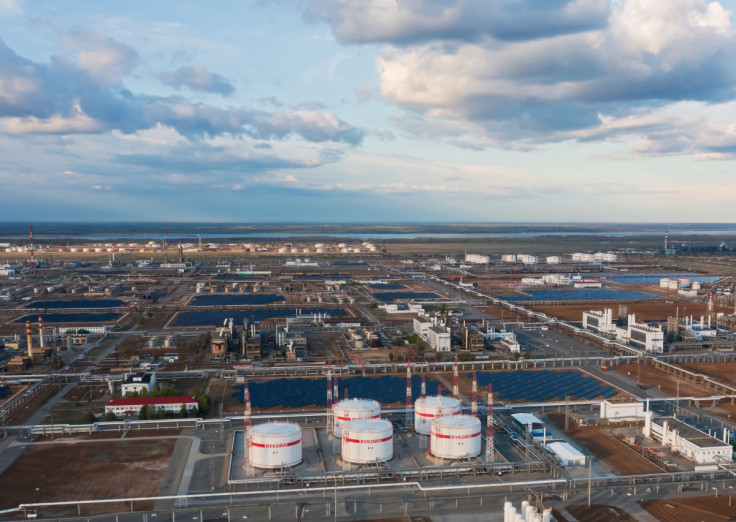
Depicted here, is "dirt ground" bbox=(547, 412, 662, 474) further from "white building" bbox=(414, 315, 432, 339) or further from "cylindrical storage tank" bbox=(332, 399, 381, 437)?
"white building" bbox=(414, 315, 432, 339)

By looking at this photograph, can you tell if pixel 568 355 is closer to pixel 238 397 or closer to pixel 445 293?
pixel 238 397

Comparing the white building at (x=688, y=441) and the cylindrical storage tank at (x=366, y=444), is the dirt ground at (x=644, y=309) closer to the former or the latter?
the white building at (x=688, y=441)

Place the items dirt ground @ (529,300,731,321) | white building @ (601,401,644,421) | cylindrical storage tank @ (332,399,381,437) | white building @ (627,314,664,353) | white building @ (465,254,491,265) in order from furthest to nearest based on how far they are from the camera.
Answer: white building @ (465,254,491,265) → dirt ground @ (529,300,731,321) → white building @ (627,314,664,353) → white building @ (601,401,644,421) → cylindrical storage tank @ (332,399,381,437)

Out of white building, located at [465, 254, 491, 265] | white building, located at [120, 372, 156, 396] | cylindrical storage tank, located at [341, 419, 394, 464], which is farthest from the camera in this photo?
white building, located at [465, 254, 491, 265]

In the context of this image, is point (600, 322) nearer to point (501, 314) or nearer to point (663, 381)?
point (501, 314)

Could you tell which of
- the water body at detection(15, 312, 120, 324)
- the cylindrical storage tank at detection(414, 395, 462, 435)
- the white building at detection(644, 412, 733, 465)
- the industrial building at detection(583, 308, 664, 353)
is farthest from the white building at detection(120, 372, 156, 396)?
the industrial building at detection(583, 308, 664, 353)

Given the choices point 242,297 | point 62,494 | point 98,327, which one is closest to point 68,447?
point 62,494
